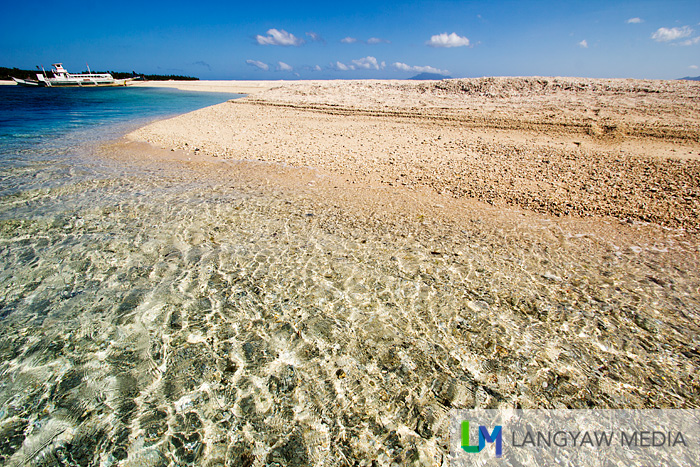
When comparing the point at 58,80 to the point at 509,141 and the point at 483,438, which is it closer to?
the point at 509,141

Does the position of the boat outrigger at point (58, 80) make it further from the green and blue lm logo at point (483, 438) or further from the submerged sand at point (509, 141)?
the green and blue lm logo at point (483, 438)

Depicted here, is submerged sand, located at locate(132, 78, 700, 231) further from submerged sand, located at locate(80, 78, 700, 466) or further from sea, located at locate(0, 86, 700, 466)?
sea, located at locate(0, 86, 700, 466)

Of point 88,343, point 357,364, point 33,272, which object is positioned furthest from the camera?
point 33,272

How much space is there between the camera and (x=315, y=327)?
12.4 ft

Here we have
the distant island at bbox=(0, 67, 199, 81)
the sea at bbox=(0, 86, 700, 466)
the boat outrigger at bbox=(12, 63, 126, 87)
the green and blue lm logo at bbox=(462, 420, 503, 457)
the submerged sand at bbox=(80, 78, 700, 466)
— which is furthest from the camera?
the distant island at bbox=(0, 67, 199, 81)

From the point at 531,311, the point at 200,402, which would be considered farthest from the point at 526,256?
the point at 200,402

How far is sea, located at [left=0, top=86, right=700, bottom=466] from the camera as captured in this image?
8.90 feet

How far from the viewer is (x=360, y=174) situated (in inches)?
356

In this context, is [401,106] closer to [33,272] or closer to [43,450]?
[33,272]

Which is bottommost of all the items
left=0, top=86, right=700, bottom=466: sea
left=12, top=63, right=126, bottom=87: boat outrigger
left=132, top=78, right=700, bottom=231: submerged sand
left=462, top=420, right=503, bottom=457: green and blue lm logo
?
left=462, top=420, right=503, bottom=457: green and blue lm logo

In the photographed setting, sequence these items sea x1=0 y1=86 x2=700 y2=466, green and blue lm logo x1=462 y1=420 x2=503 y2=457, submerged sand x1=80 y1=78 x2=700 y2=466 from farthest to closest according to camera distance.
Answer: submerged sand x1=80 y1=78 x2=700 y2=466, sea x1=0 y1=86 x2=700 y2=466, green and blue lm logo x1=462 y1=420 x2=503 y2=457

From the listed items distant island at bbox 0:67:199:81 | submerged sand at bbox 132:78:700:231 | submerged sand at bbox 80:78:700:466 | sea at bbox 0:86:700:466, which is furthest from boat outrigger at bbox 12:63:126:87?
sea at bbox 0:86:700:466

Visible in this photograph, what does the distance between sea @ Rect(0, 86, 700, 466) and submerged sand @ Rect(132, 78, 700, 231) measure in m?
1.51

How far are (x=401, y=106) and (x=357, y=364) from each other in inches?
737
